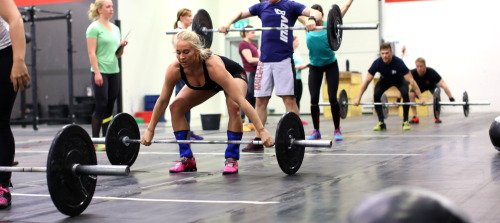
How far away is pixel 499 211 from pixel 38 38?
36.9 feet

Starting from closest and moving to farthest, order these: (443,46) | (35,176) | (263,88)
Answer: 1. (35,176)
2. (263,88)
3. (443,46)

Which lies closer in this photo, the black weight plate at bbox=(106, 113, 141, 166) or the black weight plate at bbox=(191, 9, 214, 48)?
the black weight plate at bbox=(106, 113, 141, 166)

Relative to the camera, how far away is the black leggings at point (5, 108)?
304 cm

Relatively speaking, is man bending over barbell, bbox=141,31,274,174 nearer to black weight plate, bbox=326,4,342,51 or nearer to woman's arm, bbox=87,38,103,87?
black weight plate, bbox=326,4,342,51

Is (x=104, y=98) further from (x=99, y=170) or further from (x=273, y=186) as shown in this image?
(x=99, y=170)

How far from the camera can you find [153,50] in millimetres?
13344

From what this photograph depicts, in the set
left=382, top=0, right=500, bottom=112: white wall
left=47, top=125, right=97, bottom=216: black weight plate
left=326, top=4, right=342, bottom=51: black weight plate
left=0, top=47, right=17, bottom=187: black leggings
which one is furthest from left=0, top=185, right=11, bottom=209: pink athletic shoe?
left=382, top=0, right=500, bottom=112: white wall

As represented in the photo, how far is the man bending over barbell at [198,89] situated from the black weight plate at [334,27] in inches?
47.0

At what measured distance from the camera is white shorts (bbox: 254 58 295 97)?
5.37 meters

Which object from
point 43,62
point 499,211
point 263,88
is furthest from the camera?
point 43,62

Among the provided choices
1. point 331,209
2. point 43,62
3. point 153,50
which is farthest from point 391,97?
point 331,209

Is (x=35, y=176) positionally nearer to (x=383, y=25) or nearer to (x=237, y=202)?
(x=237, y=202)

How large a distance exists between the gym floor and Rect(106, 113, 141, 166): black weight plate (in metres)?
0.12

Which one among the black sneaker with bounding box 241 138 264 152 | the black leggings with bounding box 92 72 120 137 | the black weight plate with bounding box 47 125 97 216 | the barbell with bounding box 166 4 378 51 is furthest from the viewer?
the black leggings with bounding box 92 72 120 137
